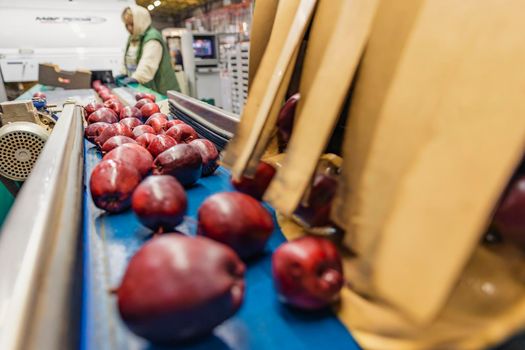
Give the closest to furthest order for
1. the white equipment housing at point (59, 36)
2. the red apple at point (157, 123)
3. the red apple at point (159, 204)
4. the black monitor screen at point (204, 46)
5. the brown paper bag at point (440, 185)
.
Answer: the brown paper bag at point (440, 185)
the red apple at point (159, 204)
the red apple at point (157, 123)
the white equipment housing at point (59, 36)
the black monitor screen at point (204, 46)

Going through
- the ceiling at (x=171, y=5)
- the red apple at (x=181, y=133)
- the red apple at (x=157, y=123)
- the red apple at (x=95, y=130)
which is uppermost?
the ceiling at (x=171, y=5)

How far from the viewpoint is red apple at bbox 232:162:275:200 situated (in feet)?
2.76

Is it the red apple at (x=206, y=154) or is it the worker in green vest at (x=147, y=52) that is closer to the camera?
the red apple at (x=206, y=154)

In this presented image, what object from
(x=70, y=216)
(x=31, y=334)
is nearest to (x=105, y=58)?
(x=70, y=216)

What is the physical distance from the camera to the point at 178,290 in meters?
0.43

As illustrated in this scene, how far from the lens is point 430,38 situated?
0.49m

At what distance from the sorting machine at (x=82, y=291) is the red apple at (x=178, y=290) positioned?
8cm

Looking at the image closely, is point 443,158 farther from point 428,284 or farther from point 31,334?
point 31,334

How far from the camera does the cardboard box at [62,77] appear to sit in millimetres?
5145

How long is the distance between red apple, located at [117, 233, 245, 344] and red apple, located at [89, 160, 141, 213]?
0.45 metres

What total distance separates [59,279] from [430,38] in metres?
0.74

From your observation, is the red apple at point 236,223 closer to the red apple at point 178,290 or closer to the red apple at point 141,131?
the red apple at point 178,290

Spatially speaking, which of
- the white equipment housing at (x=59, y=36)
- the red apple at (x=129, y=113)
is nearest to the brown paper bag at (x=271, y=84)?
the red apple at (x=129, y=113)

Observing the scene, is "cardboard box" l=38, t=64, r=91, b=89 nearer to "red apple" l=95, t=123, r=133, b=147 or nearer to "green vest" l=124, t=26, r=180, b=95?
"green vest" l=124, t=26, r=180, b=95
